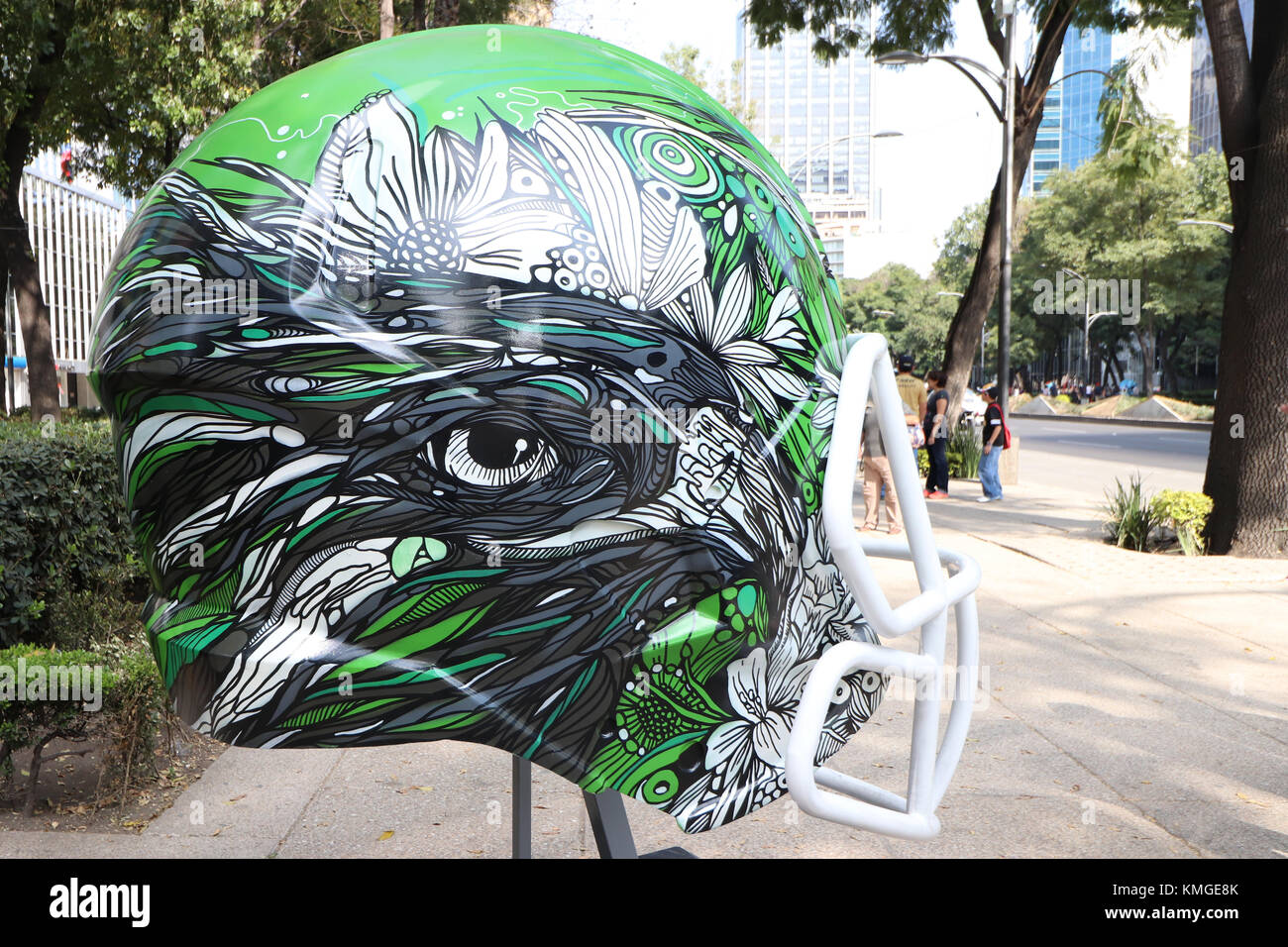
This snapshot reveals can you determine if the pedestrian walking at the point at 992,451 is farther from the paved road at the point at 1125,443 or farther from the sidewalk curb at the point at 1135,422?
the sidewalk curb at the point at 1135,422

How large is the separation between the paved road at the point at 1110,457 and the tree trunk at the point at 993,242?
272 centimetres

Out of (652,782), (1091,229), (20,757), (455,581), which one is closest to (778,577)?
(652,782)

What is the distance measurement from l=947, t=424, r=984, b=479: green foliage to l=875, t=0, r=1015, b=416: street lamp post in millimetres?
1711

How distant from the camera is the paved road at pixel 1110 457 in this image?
19.2 meters

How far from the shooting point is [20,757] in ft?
17.4

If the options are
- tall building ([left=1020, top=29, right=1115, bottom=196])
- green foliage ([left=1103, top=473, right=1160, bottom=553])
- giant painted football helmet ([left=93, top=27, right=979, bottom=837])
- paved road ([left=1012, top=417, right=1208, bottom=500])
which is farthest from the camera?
tall building ([left=1020, top=29, right=1115, bottom=196])

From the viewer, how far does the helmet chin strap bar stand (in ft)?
5.66

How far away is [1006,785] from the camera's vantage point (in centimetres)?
507

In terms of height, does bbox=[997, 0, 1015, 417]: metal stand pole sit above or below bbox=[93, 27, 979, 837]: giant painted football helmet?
above

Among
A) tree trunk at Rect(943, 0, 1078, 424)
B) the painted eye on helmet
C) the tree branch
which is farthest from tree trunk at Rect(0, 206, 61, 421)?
the painted eye on helmet

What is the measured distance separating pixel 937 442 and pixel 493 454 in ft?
51.6

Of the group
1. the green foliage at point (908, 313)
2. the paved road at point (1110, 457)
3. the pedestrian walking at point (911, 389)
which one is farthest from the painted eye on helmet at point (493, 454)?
the green foliage at point (908, 313)

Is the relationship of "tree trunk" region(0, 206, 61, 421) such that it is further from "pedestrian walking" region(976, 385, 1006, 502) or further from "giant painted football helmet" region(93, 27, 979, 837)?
"giant painted football helmet" region(93, 27, 979, 837)

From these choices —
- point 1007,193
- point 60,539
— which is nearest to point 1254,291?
point 1007,193
